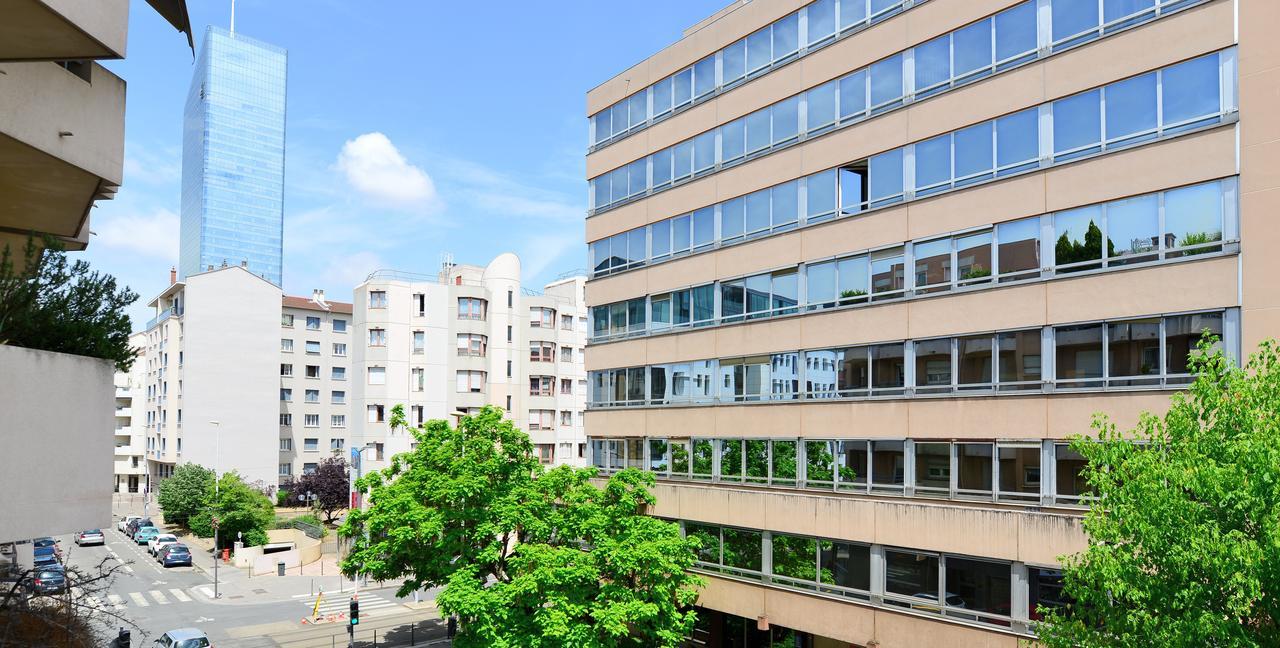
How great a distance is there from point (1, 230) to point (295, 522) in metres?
58.5

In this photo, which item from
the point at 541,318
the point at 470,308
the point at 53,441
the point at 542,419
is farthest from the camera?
the point at 541,318

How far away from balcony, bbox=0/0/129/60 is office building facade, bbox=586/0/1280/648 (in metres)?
18.8

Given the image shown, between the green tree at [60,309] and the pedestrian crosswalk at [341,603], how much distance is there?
37988mm

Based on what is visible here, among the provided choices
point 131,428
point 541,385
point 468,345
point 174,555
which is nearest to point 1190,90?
point 468,345

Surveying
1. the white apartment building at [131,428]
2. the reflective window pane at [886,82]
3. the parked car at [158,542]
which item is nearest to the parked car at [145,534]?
the parked car at [158,542]

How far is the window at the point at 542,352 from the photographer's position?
7281 centimetres

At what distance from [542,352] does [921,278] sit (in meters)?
52.9

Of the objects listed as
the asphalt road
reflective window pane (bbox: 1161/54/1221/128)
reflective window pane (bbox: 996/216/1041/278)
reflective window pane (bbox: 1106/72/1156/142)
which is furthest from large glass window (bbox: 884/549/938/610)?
the asphalt road

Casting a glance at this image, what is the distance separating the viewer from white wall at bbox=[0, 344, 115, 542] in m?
8.00

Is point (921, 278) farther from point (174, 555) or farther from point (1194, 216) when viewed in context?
point (174, 555)

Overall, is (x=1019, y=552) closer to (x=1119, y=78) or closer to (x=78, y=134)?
(x=1119, y=78)

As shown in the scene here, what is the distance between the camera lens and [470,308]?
70.5 meters

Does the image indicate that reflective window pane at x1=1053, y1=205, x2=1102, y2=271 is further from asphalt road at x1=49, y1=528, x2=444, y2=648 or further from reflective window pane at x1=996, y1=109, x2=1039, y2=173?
asphalt road at x1=49, y1=528, x2=444, y2=648

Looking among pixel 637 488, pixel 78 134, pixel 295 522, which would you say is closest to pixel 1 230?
pixel 78 134
